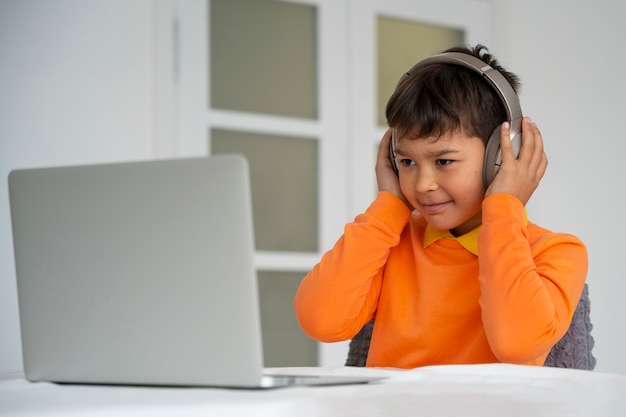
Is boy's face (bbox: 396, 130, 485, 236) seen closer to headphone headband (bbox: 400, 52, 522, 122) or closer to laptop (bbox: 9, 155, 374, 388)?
headphone headband (bbox: 400, 52, 522, 122)

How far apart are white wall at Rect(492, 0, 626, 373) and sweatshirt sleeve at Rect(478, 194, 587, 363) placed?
2441 millimetres

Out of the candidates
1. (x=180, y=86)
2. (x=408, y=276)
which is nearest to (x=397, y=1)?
(x=180, y=86)

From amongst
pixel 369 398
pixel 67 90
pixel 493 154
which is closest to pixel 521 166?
pixel 493 154

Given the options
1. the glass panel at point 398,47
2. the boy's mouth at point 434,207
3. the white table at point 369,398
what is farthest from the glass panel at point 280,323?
the white table at point 369,398

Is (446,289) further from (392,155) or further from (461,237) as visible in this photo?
(392,155)

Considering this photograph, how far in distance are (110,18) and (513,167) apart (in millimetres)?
1940

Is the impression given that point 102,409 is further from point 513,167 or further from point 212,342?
point 513,167

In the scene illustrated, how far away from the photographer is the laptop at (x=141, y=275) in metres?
0.76

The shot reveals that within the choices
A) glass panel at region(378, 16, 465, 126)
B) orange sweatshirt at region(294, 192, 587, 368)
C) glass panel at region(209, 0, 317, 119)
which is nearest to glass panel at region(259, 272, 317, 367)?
glass panel at region(209, 0, 317, 119)

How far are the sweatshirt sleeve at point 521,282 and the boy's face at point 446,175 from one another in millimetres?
58

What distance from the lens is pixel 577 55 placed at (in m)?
3.80

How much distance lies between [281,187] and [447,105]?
185 cm

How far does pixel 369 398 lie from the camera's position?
737 millimetres

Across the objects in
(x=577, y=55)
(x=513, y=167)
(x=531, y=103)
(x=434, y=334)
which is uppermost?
(x=577, y=55)
